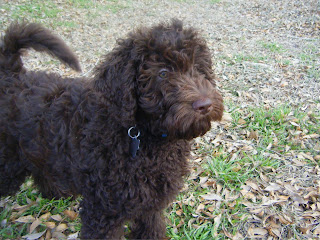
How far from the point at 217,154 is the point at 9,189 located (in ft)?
9.01

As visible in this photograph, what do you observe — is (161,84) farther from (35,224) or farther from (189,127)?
(35,224)

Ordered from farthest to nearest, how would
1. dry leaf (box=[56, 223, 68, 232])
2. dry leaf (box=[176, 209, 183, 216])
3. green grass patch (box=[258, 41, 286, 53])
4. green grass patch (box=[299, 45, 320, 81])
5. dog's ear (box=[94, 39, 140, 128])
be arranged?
green grass patch (box=[258, 41, 286, 53])
green grass patch (box=[299, 45, 320, 81])
dry leaf (box=[176, 209, 183, 216])
dry leaf (box=[56, 223, 68, 232])
dog's ear (box=[94, 39, 140, 128])

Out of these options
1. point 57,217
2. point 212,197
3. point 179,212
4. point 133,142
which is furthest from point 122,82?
point 57,217

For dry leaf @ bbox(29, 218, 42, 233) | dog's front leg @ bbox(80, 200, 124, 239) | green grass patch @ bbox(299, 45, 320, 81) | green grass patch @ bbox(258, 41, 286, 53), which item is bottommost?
dry leaf @ bbox(29, 218, 42, 233)

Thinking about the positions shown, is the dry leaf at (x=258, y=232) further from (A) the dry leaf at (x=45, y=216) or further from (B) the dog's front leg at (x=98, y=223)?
(A) the dry leaf at (x=45, y=216)

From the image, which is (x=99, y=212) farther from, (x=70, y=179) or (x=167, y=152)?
(x=167, y=152)

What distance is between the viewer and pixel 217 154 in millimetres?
3920

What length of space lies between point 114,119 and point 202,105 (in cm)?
73

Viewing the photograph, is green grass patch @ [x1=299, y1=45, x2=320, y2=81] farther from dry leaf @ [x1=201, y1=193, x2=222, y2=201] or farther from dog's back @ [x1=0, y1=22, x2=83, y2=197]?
dog's back @ [x1=0, y1=22, x2=83, y2=197]

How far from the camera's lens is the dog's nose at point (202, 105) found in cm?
186

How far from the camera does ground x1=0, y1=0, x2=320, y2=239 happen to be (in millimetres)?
3062

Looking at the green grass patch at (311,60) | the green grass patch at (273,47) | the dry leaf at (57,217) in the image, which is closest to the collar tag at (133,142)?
the dry leaf at (57,217)

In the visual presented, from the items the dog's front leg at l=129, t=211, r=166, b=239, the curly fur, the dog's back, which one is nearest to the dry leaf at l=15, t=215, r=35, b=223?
the curly fur

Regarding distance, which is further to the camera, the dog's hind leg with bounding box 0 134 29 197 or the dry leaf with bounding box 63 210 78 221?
the dry leaf with bounding box 63 210 78 221
